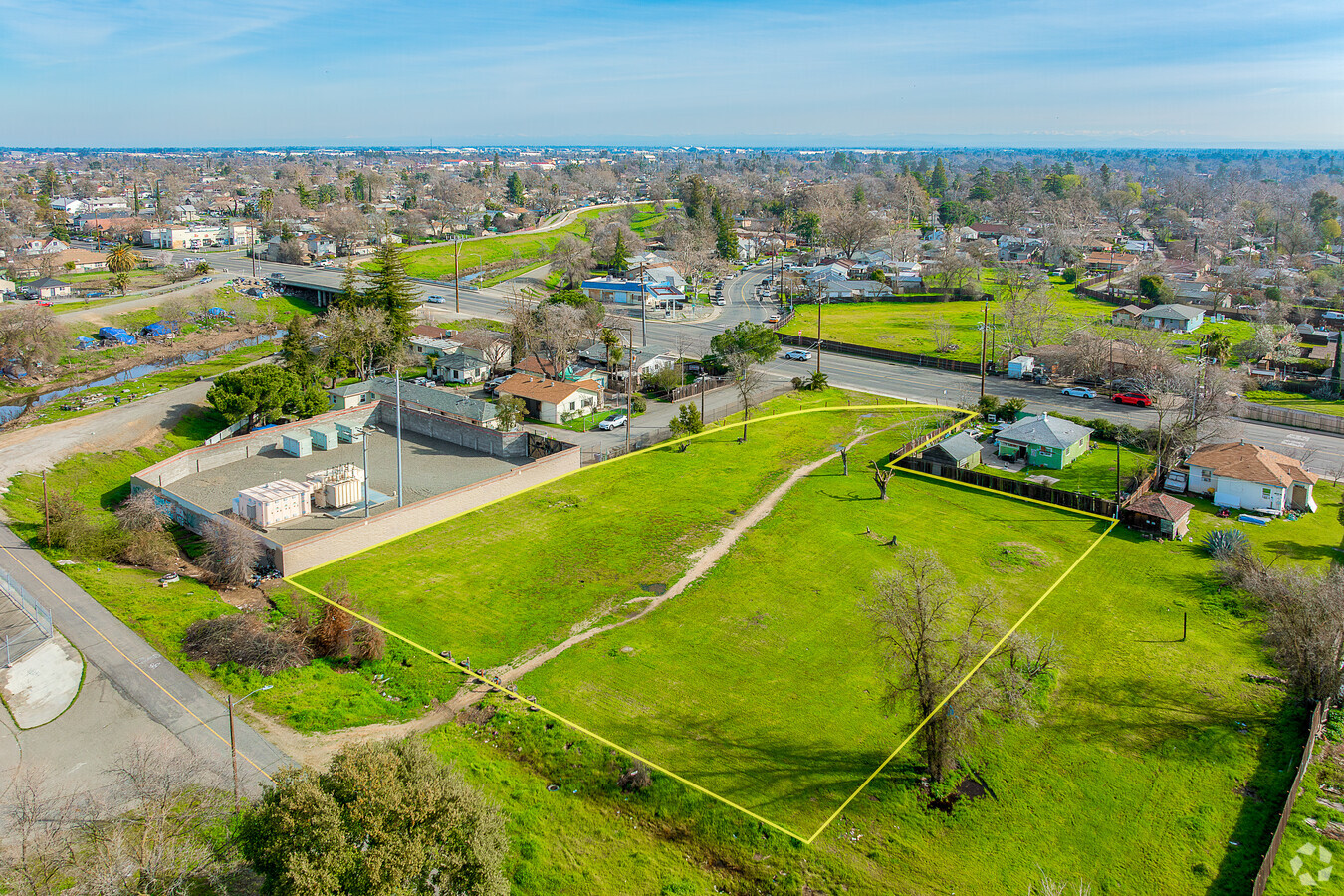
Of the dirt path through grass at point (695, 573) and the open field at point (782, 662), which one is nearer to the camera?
the open field at point (782, 662)

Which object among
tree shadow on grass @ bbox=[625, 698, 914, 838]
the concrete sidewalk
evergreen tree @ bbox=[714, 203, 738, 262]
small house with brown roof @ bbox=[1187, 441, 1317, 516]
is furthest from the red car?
evergreen tree @ bbox=[714, 203, 738, 262]

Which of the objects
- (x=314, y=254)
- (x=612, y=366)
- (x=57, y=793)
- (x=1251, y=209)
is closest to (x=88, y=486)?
(x=57, y=793)

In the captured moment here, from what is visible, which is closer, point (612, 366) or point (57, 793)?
point (57, 793)

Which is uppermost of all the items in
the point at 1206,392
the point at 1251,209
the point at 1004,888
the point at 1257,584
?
the point at 1251,209

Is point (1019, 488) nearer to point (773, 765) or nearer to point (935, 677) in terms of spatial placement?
point (935, 677)

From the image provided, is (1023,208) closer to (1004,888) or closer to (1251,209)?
(1251,209)

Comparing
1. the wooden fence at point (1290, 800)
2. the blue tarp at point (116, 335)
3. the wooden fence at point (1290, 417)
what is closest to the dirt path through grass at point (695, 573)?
the wooden fence at point (1290, 800)

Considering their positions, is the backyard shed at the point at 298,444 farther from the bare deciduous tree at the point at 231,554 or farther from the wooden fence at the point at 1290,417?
the wooden fence at the point at 1290,417

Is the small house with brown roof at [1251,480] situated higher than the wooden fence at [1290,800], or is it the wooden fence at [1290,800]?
the small house with brown roof at [1251,480]
